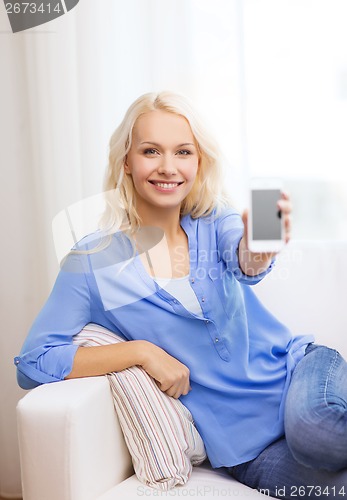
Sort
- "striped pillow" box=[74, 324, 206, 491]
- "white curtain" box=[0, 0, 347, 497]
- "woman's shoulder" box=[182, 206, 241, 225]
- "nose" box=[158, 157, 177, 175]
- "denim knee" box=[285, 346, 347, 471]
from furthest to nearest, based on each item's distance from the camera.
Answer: "white curtain" box=[0, 0, 347, 497]
"woman's shoulder" box=[182, 206, 241, 225]
"nose" box=[158, 157, 177, 175]
"striped pillow" box=[74, 324, 206, 491]
"denim knee" box=[285, 346, 347, 471]

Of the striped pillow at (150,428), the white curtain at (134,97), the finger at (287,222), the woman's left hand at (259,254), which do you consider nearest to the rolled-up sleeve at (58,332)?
the striped pillow at (150,428)

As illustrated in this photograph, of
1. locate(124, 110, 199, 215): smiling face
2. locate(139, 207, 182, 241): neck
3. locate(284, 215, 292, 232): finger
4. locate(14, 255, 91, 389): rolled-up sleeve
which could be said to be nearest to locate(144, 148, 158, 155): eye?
locate(124, 110, 199, 215): smiling face

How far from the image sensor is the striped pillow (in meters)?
1.34

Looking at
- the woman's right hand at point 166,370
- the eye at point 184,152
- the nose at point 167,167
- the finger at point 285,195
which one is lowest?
the woman's right hand at point 166,370

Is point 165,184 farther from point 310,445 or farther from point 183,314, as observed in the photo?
point 310,445

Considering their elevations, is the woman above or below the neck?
below

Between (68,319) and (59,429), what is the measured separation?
26cm

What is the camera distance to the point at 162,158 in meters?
1.47

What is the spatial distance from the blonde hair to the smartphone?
1.04 feet

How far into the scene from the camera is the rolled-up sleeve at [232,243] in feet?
4.70

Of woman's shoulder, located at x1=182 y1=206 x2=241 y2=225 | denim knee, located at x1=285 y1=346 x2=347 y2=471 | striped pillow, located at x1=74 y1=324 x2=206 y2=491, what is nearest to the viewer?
denim knee, located at x1=285 y1=346 x2=347 y2=471

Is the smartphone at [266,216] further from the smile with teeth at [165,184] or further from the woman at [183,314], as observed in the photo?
the smile with teeth at [165,184]

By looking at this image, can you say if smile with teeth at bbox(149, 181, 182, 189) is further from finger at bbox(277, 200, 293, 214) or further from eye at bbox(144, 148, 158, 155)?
finger at bbox(277, 200, 293, 214)

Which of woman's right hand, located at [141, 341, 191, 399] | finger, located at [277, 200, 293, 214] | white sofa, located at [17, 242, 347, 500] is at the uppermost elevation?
finger, located at [277, 200, 293, 214]
